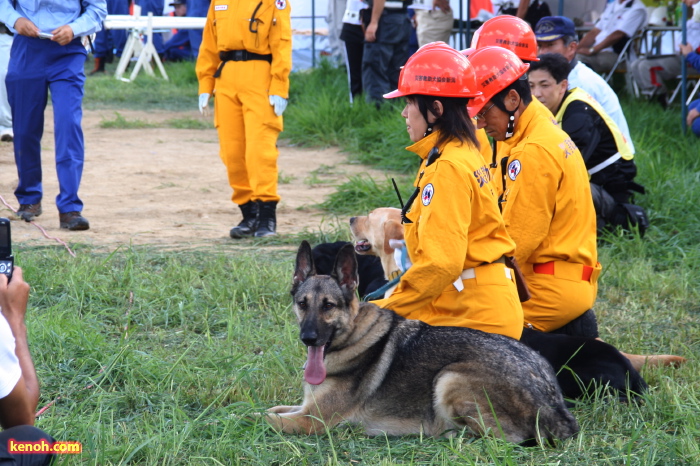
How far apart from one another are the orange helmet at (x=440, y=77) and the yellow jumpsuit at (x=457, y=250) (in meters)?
0.22

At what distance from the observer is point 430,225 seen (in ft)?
12.3

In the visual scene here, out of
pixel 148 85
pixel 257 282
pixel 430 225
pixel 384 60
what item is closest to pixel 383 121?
pixel 384 60

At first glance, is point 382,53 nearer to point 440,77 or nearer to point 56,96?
point 56,96

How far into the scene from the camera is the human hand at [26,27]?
717cm

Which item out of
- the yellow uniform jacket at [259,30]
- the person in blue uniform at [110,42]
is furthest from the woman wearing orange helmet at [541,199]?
the person in blue uniform at [110,42]

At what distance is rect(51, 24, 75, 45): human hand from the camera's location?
7.18 metres

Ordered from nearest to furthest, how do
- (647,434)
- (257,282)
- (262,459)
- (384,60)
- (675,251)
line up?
1. (262,459)
2. (647,434)
3. (257,282)
4. (675,251)
5. (384,60)

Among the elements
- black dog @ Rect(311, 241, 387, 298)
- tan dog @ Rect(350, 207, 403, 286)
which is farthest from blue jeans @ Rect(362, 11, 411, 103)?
tan dog @ Rect(350, 207, 403, 286)

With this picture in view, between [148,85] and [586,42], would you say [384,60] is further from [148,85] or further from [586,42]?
[148,85]

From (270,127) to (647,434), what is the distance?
458cm

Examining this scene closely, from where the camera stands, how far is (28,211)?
7762mm

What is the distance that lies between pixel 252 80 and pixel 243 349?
10.6 feet

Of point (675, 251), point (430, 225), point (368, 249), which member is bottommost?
point (675, 251)

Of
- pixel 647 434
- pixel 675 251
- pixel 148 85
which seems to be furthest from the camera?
pixel 148 85
